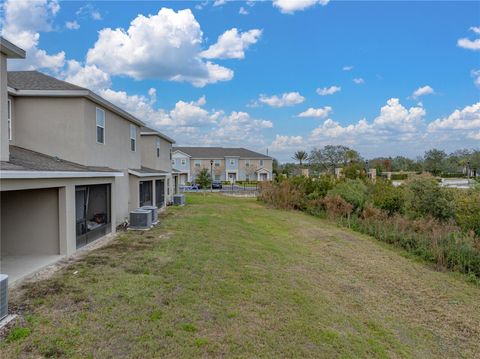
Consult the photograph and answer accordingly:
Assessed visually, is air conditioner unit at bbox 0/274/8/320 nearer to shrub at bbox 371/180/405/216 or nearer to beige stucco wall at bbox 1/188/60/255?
beige stucco wall at bbox 1/188/60/255

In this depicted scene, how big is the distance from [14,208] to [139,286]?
4140mm

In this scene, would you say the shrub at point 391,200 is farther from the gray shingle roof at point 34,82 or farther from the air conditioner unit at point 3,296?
the air conditioner unit at point 3,296

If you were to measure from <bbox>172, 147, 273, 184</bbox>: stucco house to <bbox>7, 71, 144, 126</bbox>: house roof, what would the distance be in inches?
1719

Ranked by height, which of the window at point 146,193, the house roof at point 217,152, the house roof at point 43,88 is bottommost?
the window at point 146,193

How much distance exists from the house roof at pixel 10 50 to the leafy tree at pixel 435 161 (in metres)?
65.6

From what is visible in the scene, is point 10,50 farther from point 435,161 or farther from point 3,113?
point 435,161

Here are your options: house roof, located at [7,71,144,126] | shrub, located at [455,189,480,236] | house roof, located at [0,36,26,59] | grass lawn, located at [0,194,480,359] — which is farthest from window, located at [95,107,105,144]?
shrub, located at [455,189,480,236]

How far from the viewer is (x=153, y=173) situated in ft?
55.3

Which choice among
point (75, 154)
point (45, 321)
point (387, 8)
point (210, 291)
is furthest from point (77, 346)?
point (387, 8)

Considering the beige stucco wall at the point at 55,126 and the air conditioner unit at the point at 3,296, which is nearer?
the air conditioner unit at the point at 3,296

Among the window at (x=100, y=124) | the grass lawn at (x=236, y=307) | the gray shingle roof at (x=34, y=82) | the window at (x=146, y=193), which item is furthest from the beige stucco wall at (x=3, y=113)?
the window at (x=146, y=193)

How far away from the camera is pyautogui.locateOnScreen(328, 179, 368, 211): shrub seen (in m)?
19.5

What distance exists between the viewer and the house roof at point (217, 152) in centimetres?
5600

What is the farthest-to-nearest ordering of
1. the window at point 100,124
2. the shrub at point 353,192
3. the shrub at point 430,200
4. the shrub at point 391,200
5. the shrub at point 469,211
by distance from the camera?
the shrub at point 353,192 → the shrub at point 391,200 → the shrub at point 430,200 → the shrub at point 469,211 → the window at point 100,124
